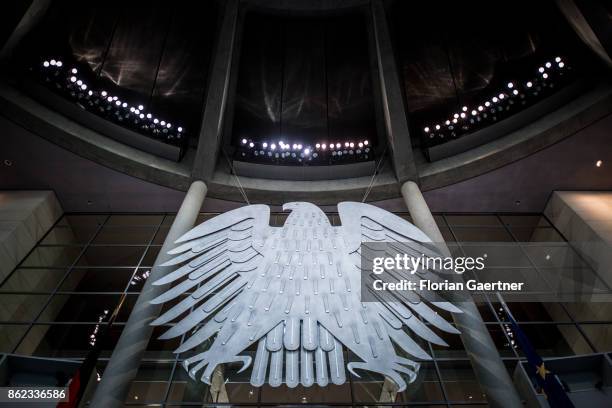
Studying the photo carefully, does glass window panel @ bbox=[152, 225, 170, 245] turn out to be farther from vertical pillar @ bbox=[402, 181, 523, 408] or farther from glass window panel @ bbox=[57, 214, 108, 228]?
vertical pillar @ bbox=[402, 181, 523, 408]

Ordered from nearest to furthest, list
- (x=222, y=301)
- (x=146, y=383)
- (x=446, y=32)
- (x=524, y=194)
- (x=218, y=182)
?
(x=222, y=301)
(x=146, y=383)
(x=218, y=182)
(x=524, y=194)
(x=446, y=32)

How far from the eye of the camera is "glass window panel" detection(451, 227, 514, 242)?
41.7ft

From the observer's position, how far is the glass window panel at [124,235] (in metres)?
12.6

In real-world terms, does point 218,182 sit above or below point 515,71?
below

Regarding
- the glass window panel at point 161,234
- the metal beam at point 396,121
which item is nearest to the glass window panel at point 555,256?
the metal beam at point 396,121

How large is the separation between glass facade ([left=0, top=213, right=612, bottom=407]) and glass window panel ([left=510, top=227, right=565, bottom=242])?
0.10 ft

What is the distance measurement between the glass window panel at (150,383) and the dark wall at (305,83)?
721 cm

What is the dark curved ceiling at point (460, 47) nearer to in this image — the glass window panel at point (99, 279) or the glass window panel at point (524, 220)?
the glass window panel at point (524, 220)

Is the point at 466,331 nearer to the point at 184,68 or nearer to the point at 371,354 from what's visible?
the point at 371,354

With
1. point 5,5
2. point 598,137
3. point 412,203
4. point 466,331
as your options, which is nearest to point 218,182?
point 412,203

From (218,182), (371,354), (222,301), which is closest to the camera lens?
(371,354)

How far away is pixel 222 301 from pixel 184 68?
9.58 metres

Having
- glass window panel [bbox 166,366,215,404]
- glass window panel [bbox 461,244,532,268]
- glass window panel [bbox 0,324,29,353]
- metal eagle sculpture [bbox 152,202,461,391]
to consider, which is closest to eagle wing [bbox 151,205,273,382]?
metal eagle sculpture [bbox 152,202,461,391]

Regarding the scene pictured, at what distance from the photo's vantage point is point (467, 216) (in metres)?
12.5
